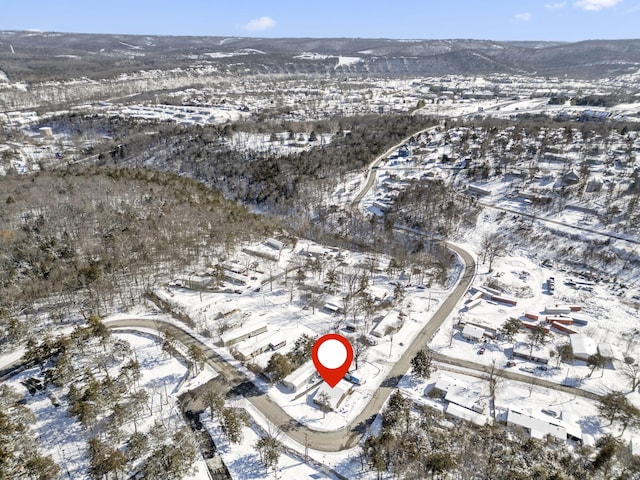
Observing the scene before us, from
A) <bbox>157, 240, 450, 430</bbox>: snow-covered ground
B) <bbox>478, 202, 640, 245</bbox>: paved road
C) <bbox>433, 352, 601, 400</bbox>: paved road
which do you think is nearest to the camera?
<bbox>157, 240, 450, 430</bbox>: snow-covered ground

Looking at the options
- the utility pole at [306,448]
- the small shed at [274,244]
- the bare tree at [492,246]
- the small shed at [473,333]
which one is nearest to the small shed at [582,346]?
the small shed at [473,333]

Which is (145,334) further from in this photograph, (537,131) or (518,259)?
(537,131)

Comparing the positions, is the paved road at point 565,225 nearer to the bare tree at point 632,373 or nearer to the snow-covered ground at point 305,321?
the snow-covered ground at point 305,321

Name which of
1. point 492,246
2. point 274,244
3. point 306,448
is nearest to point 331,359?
point 306,448

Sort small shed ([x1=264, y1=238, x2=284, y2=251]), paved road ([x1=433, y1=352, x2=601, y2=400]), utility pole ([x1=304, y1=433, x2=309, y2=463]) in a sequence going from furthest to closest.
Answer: small shed ([x1=264, y1=238, x2=284, y2=251]), paved road ([x1=433, y1=352, x2=601, y2=400]), utility pole ([x1=304, y1=433, x2=309, y2=463])

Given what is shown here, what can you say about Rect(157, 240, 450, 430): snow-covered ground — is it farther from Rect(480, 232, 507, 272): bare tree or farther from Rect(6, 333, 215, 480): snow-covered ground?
Rect(480, 232, 507, 272): bare tree

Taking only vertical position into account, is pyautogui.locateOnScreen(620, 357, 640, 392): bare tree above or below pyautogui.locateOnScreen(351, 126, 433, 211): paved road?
below

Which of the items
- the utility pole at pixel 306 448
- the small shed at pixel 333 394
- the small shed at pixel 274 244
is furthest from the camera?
the small shed at pixel 274 244

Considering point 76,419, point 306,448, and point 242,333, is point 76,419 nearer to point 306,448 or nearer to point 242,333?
point 242,333

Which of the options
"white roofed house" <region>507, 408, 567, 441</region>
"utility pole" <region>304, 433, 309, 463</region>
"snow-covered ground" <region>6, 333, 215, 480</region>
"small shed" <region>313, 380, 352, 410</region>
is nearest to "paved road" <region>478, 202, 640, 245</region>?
"white roofed house" <region>507, 408, 567, 441</region>
